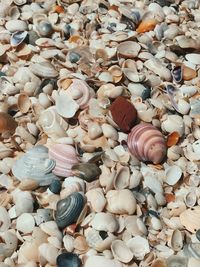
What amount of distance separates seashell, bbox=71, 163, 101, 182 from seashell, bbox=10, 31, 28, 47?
89 centimetres

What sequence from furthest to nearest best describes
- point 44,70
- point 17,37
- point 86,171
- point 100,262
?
point 17,37 < point 44,70 < point 86,171 < point 100,262

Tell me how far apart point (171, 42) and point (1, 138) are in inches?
42.3

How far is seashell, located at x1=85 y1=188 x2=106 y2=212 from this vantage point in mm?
2217

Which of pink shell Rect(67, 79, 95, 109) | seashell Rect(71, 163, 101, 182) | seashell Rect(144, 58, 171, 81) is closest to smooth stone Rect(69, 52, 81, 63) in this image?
pink shell Rect(67, 79, 95, 109)

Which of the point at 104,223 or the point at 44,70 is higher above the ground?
the point at 44,70

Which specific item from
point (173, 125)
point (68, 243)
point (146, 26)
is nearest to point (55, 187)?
point (68, 243)

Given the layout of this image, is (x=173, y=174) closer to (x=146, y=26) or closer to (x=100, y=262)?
(x=100, y=262)

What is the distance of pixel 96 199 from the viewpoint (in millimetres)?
2232

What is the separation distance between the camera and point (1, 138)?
2518mm

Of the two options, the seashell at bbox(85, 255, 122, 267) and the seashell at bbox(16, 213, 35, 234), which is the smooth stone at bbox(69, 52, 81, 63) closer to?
the seashell at bbox(16, 213, 35, 234)

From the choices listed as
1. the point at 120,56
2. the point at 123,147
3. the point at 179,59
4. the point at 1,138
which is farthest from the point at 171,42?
the point at 1,138

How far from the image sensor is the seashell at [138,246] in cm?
211

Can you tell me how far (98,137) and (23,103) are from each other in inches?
15.8

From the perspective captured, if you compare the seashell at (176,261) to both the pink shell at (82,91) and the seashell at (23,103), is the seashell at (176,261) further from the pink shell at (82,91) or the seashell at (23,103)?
the seashell at (23,103)
